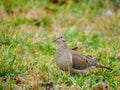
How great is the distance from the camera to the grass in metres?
7.02

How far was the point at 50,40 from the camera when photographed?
955 cm

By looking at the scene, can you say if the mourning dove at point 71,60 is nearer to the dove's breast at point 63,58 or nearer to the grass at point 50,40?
the dove's breast at point 63,58

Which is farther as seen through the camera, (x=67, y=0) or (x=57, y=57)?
(x=67, y=0)

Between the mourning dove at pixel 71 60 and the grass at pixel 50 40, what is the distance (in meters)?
0.11

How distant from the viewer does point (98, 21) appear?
11.9m

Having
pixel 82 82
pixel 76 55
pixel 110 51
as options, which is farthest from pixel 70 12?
pixel 82 82

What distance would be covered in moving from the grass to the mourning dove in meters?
0.11

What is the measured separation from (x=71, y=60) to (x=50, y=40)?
2115 millimetres

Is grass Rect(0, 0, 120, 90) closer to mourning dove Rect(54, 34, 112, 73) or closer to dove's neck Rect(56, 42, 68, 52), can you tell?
mourning dove Rect(54, 34, 112, 73)

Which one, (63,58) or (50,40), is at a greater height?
(63,58)

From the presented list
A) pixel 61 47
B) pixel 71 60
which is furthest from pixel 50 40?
pixel 71 60

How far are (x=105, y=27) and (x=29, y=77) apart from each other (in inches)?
191

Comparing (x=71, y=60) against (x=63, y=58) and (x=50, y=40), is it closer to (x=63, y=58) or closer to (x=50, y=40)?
(x=63, y=58)

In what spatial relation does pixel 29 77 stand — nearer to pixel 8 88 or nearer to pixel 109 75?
pixel 8 88
